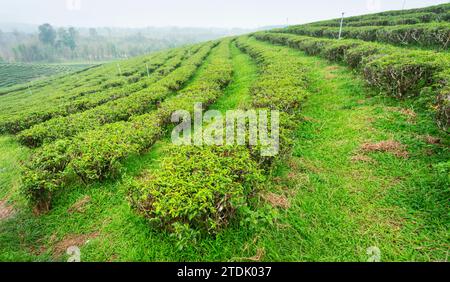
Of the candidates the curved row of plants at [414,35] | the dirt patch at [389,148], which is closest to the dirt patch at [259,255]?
the dirt patch at [389,148]

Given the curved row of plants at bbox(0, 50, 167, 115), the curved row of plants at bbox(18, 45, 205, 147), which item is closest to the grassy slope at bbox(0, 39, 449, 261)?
the curved row of plants at bbox(18, 45, 205, 147)

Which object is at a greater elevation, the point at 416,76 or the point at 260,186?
the point at 416,76

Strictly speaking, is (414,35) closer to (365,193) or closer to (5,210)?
(365,193)

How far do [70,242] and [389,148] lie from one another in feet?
24.2

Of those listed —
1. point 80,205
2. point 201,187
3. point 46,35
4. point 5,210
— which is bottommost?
point 5,210

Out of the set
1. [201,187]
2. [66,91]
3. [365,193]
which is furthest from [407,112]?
[66,91]

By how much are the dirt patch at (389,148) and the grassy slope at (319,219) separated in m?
0.18

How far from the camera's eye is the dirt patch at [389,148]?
5893 millimetres

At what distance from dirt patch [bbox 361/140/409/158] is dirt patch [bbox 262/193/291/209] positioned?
2.85 m

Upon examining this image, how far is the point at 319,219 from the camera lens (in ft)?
14.7

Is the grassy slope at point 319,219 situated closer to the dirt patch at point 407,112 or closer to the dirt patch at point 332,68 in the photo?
the dirt patch at point 407,112

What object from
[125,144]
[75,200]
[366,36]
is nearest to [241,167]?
[125,144]

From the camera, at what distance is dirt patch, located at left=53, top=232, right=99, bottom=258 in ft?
14.5
